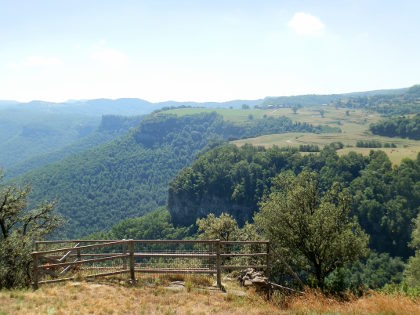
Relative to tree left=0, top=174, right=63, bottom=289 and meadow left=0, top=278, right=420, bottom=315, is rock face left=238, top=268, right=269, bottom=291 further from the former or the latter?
tree left=0, top=174, right=63, bottom=289

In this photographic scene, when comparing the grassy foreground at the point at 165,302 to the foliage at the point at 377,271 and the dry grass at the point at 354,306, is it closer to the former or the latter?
the dry grass at the point at 354,306

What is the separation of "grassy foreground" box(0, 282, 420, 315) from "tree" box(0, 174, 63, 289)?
5046 millimetres

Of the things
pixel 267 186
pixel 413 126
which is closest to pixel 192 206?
pixel 267 186

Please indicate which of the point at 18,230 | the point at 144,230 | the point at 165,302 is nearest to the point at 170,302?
the point at 165,302

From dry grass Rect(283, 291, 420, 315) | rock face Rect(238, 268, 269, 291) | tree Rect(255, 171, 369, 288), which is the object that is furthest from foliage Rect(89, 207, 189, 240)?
dry grass Rect(283, 291, 420, 315)

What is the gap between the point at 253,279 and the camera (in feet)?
53.6

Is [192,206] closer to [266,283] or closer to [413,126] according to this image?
[413,126]

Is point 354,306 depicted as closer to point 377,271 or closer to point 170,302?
point 170,302

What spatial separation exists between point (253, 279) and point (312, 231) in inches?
355

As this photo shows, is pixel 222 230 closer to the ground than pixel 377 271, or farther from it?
farther from it

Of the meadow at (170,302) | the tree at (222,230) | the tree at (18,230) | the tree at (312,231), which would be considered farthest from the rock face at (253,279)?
the tree at (222,230)

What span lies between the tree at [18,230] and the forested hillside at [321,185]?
7710cm

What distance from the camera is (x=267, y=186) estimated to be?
466ft

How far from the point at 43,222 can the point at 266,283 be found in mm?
18419
